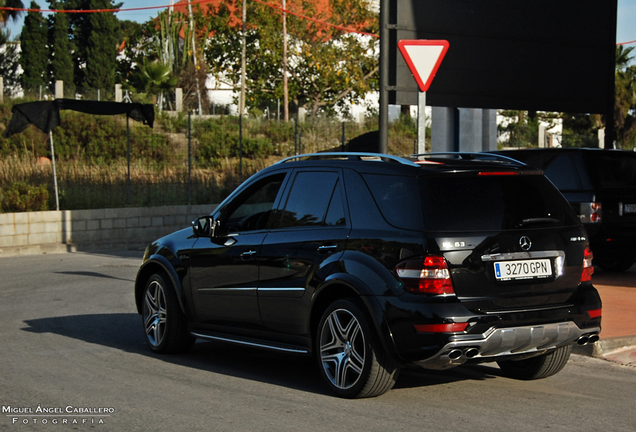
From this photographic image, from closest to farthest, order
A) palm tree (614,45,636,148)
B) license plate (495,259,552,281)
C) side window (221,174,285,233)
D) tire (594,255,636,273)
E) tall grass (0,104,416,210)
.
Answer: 1. license plate (495,259,552,281)
2. side window (221,174,285,233)
3. tire (594,255,636,273)
4. tall grass (0,104,416,210)
5. palm tree (614,45,636,148)

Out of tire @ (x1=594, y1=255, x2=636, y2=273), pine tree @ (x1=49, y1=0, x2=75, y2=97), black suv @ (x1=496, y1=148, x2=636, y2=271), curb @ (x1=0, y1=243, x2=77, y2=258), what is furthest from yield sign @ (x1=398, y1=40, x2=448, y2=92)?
pine tree @ (x1=49, y1=0, x2=75, y2=97)

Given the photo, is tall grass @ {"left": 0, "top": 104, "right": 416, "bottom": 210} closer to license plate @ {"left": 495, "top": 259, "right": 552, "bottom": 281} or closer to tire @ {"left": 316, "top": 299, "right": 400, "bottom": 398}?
tire @ {"left": 316, "top": 299, "right": 400, "bottom": 398}

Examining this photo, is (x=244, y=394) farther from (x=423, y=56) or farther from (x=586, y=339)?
(x=423, y=56)

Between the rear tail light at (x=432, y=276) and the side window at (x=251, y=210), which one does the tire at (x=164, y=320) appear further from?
the rear tail light at (x=432, y=276)

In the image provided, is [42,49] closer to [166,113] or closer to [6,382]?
[166,113]

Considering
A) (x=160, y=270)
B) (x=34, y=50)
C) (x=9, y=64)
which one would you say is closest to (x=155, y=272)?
(x=160, y=270)

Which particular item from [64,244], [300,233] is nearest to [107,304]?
[300,233]

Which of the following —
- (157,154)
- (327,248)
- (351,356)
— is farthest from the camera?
(157,154)

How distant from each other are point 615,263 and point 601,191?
2.29 meters

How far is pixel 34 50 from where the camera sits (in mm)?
58688

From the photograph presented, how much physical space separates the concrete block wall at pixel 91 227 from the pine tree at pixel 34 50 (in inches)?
1563

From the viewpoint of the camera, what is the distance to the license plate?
554cm

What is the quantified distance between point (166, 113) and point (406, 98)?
31.1 metres

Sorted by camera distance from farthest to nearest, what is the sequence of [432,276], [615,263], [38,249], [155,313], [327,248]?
[38,249], [615,263], [155,313], [327,248], [432,276]
